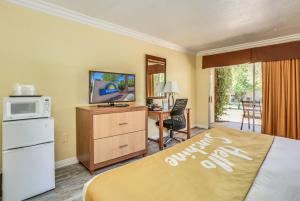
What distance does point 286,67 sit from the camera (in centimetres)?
379

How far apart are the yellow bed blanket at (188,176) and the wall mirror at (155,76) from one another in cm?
233

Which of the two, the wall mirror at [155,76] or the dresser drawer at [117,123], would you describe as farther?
the wall mirror at [155,76]

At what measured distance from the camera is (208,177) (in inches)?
43.8

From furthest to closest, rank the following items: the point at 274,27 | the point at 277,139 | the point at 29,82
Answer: the point at 274,27 < the point at 29,82 < the point at 277,139

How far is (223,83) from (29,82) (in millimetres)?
5544

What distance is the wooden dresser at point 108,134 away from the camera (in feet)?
7.67

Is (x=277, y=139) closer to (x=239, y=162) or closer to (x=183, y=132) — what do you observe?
(x=239, y=162)

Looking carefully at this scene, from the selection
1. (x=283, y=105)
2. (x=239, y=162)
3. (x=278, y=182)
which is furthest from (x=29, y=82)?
(x=283, y=105)

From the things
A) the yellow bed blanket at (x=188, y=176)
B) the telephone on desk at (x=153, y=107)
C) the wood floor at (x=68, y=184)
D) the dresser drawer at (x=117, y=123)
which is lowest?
the wood floor at (x=68, y=184)

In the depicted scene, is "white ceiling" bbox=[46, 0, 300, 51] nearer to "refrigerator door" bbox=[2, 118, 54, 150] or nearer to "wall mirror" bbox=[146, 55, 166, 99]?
"wall mirror" bbox=[146, 55, 166, 99]

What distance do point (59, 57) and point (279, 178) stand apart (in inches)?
114

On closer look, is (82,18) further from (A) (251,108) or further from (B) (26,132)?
(A) (251,108)

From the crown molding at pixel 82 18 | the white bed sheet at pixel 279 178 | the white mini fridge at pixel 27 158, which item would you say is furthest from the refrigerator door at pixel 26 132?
the white bed sheet at pixel 279 178

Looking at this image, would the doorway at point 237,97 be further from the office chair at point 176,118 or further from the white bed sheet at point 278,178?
the white bed sheet at point 278,178
